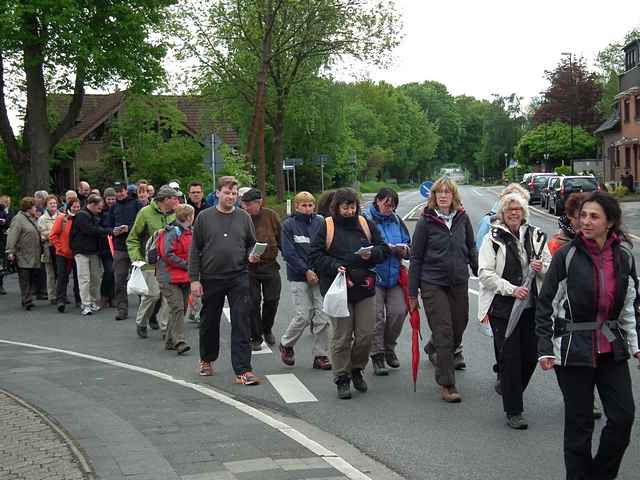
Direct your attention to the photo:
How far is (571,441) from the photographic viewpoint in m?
5.11

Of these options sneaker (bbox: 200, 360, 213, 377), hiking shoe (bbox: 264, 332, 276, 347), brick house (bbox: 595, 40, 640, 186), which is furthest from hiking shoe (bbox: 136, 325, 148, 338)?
brick house (bbox: 595, 40, 640, 186)

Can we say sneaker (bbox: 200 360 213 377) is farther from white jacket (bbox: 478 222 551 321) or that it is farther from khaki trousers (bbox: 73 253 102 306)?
khaki trousers (bbox: 73 253 102 306)

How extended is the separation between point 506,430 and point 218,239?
3.22 meters

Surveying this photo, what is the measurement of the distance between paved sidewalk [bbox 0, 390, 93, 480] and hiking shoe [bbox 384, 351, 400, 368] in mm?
3411

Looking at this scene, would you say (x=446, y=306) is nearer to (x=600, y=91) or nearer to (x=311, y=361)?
(x=311, y=361)

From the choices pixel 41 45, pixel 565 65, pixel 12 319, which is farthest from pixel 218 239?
pixel 565 65

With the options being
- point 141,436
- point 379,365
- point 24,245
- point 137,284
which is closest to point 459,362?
point 379,365

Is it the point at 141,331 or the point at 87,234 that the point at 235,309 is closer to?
the point at 141,331

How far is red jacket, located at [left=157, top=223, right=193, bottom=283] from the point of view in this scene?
412 inches

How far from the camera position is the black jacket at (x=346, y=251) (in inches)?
314

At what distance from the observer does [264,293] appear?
1030 centimetres

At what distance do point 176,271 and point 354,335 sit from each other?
3124 mm

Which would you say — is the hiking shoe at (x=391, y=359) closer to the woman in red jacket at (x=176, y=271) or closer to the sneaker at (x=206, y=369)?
the sneaker at (x=206, y=369)

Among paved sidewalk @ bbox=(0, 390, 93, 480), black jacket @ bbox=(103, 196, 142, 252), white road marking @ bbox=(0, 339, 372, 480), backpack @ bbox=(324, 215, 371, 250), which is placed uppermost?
black jacket @ bbox=(103, 196, 142, 252)
